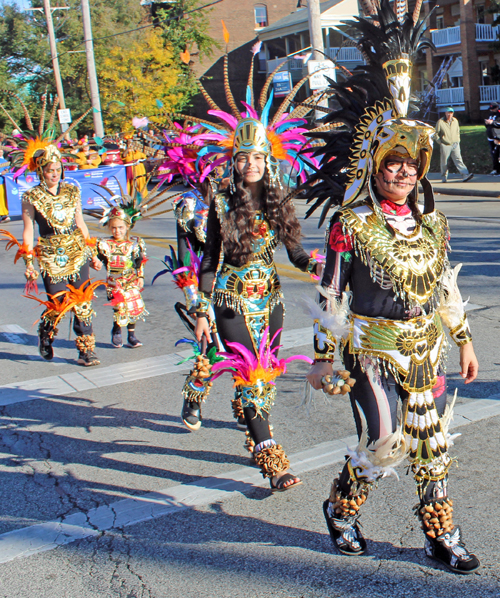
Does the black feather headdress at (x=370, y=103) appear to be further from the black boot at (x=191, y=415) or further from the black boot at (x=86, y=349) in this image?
the black boot at (x=86, y=349)

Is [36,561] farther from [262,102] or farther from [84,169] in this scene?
[84,169]

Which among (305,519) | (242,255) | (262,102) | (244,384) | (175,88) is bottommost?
(305,519)

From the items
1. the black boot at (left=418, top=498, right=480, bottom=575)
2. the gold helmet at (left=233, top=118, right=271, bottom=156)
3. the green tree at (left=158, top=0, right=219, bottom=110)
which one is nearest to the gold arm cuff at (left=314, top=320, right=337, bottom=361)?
the black boot at (left=418, top=498, right=480, bottom=575)

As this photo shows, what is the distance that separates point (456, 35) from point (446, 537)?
38.4 meters

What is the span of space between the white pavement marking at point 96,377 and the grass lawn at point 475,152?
18.2 m

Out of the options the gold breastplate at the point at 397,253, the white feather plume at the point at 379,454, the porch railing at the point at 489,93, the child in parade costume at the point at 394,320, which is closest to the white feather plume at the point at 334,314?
the child in parade costume at the point at 394,320

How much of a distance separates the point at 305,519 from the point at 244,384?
806 millimetres

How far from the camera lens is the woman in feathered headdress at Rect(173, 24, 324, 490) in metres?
3.96

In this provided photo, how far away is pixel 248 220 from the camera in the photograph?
13.2 ft

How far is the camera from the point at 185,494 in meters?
4.01

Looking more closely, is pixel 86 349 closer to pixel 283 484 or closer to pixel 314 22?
pixel 283 484

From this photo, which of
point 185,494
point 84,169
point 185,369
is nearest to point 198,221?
point 185,369

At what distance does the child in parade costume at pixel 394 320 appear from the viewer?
2.99 metres

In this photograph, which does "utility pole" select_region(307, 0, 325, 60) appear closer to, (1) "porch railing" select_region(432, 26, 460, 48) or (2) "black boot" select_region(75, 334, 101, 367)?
(2) "black boot" select_region(75, 334, 101, 367)
